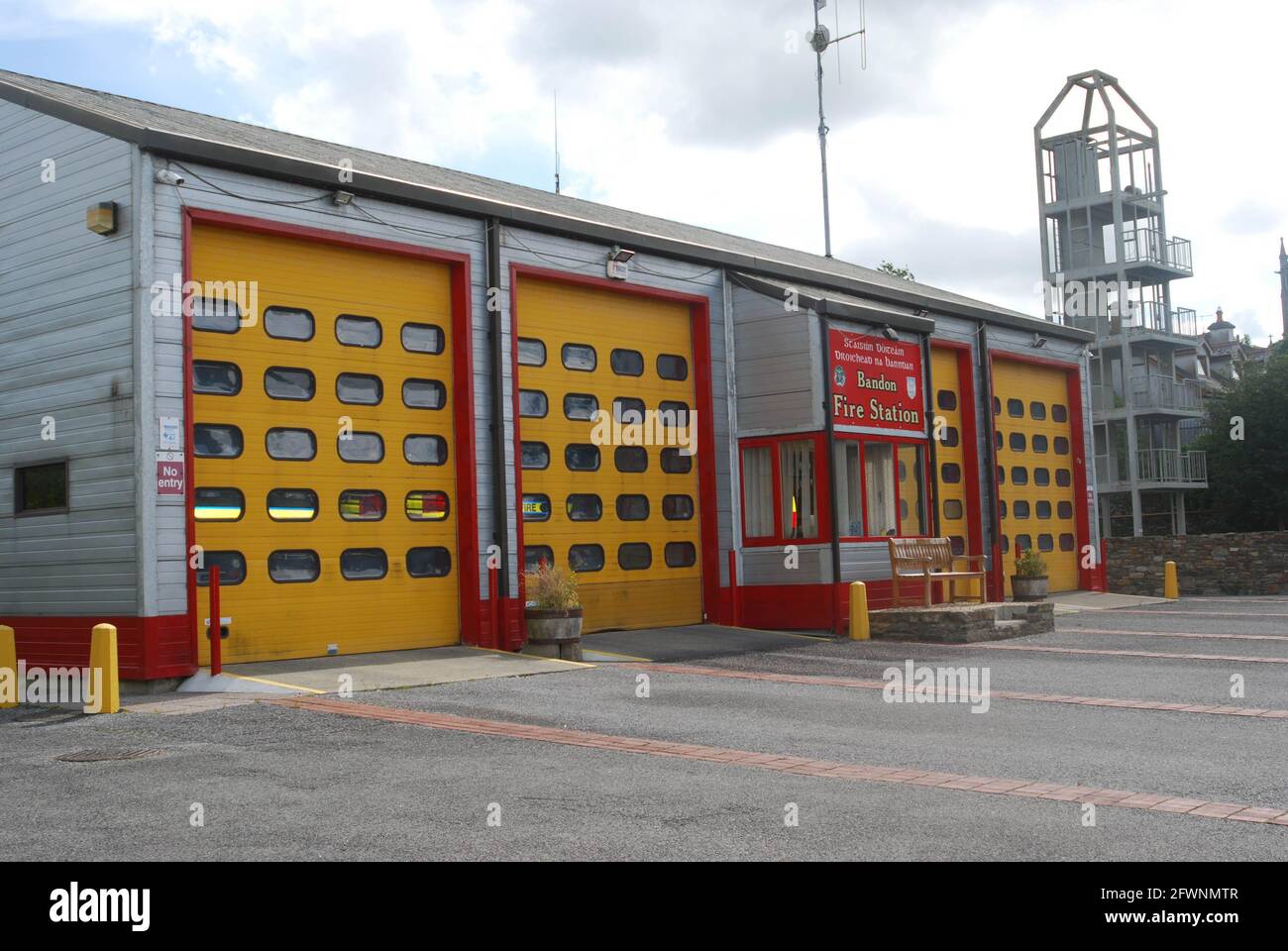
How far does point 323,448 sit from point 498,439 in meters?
2.33

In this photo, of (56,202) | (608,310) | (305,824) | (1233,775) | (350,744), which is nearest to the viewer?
(305,824)

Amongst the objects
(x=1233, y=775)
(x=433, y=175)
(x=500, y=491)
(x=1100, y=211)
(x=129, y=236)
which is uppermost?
(x=1100, y=211)

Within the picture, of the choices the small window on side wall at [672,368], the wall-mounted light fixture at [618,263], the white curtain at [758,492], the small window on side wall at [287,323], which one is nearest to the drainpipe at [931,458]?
the white curtain at [758,492]

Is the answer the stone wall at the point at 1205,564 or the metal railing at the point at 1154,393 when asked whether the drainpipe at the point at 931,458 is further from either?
the metal railing at the point at 1154,393

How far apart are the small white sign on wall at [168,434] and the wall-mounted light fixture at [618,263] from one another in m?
7.22

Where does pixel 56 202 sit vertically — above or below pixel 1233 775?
above

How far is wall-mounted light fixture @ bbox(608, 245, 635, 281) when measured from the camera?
18031mm

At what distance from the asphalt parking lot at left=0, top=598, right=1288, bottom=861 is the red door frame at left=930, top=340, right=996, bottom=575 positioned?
37.5 feet

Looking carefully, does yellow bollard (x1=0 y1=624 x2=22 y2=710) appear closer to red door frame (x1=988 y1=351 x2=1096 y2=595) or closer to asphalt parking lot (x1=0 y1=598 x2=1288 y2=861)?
asphalt parking lot (x1=0 y1=598 x2=1288 y2=861)

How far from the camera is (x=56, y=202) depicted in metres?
13.8
